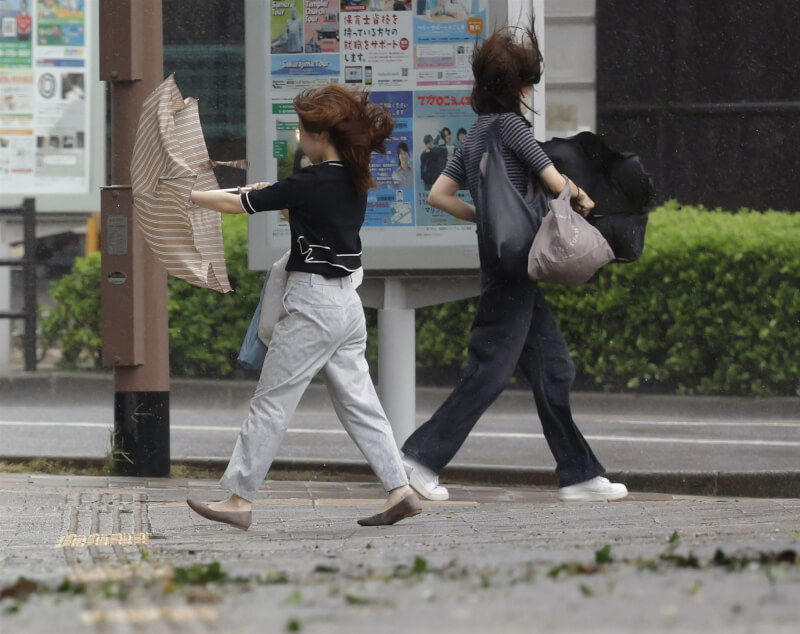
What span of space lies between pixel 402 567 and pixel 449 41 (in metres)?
3.41

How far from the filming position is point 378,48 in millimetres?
6809

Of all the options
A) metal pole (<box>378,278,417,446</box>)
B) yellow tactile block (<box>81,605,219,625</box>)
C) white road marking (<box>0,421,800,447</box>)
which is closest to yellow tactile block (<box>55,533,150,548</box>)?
metal pole (<box>378,278,417,446</box>)

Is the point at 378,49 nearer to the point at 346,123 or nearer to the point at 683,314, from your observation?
the point at 346,123

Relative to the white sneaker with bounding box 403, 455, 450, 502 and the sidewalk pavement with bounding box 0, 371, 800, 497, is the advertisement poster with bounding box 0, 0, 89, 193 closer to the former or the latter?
the sidewalk pavement with bounding box 0, 371, 800, 497

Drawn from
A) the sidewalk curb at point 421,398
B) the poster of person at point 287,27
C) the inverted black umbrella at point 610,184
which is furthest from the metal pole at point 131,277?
the sidewalk curb at point 421,398

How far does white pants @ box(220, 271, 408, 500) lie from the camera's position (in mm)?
5312

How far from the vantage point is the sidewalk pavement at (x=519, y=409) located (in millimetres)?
7273

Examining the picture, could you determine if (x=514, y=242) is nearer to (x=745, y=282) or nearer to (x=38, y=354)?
(x=745, y=282)

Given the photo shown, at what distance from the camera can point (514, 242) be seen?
5855mm

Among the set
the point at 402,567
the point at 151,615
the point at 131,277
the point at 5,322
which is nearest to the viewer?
the point at 151,615

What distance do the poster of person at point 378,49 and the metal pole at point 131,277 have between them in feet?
2.99

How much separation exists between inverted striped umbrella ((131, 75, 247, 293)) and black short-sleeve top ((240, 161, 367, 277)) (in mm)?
489

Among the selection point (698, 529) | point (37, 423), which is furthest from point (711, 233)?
point (698, 529)

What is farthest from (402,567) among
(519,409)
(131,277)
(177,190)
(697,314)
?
(697,314)
